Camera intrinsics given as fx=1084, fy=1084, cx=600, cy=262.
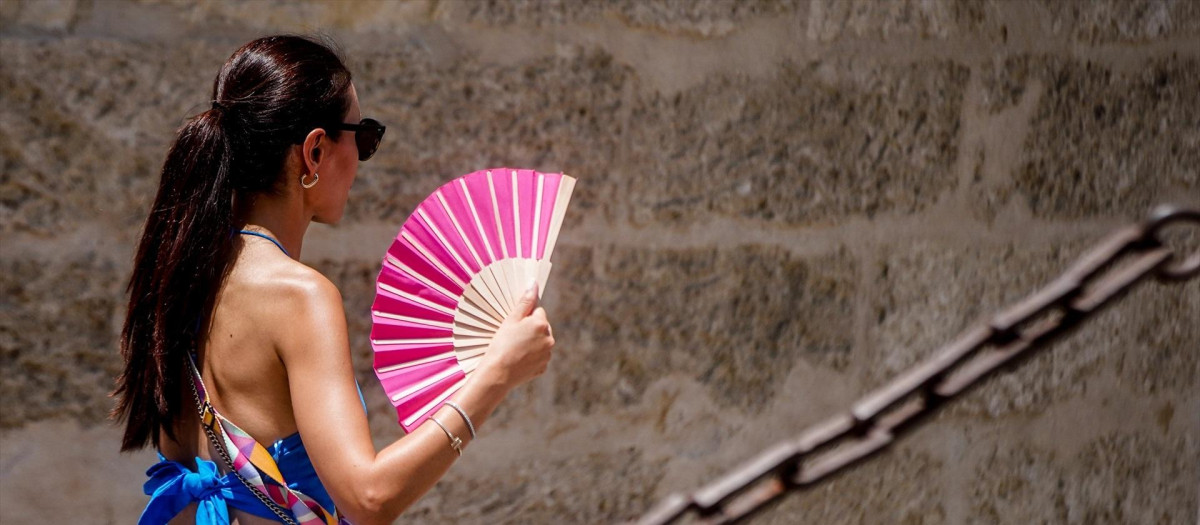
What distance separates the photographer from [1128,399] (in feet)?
9.12

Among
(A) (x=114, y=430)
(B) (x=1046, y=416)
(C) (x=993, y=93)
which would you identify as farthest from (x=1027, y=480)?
(A) (x=114, y=430)

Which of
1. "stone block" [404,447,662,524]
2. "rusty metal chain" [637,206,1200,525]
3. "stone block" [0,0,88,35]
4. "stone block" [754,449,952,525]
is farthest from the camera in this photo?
"stone block" [754,449,952,525]

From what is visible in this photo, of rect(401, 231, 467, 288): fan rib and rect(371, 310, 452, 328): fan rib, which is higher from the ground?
→ rect(401, 231, 467, 288): fan rib

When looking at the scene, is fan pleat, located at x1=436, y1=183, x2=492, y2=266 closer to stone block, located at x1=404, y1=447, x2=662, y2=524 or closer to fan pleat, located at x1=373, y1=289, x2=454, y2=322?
fan pleat, located at x1=373, y1=289, x2=454, y2=322

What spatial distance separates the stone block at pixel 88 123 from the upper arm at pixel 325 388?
2.02 feet

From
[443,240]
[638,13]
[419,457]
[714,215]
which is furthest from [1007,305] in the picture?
[419,457]

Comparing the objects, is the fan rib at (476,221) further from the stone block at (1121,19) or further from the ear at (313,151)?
the stone block at (1121,19)

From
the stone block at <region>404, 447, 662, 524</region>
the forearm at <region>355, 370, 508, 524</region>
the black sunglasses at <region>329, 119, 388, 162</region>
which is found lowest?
the stone block at <region>404, 447, 662, 524</region>

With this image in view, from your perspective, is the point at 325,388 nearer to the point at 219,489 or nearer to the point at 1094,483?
the point at 219,489

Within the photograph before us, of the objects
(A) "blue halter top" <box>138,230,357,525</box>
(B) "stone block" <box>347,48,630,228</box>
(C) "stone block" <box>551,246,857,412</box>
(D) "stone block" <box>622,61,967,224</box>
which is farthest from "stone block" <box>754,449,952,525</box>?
(A) "blue halter top" <box>138,230,357,525</box>

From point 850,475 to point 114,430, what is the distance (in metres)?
1.53

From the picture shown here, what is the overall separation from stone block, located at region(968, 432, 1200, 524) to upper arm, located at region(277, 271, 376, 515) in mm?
1803

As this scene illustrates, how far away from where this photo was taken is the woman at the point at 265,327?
127cm

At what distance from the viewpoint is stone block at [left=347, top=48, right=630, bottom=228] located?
1910 mm
